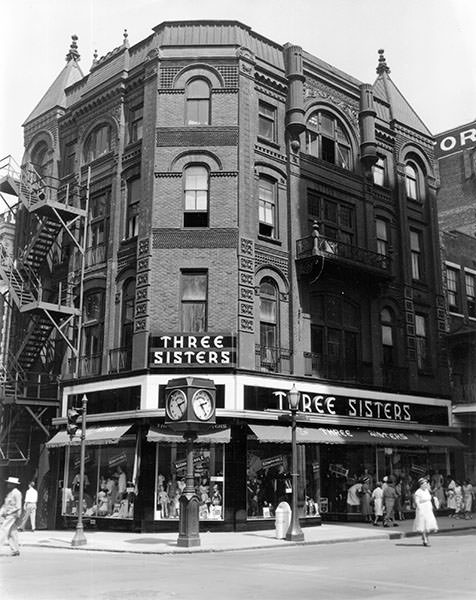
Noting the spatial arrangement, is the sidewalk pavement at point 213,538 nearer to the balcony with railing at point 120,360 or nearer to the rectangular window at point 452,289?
the balcony with railing at point 120,360

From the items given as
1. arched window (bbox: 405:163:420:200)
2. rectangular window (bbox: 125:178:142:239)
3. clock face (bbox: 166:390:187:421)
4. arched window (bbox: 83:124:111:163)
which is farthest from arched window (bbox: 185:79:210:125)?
clock face (bbox: 166:390:187:421)

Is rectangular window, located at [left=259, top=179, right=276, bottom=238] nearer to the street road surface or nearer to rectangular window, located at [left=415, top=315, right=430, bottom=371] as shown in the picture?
rectangular window, located at [left=415, top=315, right=430, bottom=371]

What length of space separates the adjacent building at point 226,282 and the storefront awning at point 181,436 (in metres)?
0.06

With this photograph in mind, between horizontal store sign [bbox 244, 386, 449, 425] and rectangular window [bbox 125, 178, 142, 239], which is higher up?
rectangular window [bbox 125, 178, 142, 239]

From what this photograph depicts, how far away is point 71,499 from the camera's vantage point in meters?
25.3

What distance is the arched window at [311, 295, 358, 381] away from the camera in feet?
88.7

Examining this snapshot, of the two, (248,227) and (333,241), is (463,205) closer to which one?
(333,241)

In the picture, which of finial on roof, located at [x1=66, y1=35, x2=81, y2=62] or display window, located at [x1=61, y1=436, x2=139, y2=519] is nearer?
display window, located at [x1=61, y1=436, x2=139, y2=519]

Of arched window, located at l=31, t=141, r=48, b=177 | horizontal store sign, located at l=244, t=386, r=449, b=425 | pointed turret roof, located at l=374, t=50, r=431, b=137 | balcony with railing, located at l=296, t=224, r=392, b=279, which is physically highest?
pointed turret roof, located at l=374, t=50, r=431, b=137

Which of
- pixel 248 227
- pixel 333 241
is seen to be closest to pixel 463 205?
pixel 333 241

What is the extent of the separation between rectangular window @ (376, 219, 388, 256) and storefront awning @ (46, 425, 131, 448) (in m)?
14.3

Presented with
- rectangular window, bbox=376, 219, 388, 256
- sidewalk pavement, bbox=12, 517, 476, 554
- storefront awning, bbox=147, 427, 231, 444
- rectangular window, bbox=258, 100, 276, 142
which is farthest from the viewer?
rectangular window, bbox=376, 219, 388, 256

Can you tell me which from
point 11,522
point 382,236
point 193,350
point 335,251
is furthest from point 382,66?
point 11,522

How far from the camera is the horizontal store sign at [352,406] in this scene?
78.3 feet
